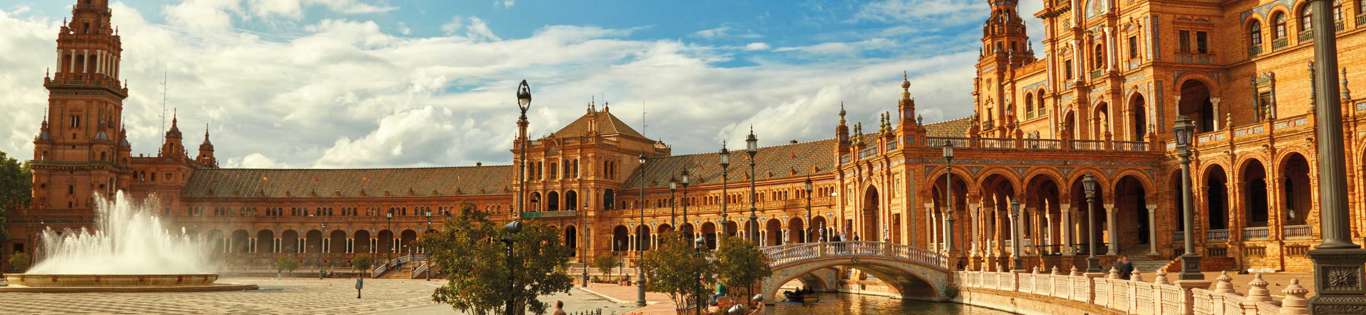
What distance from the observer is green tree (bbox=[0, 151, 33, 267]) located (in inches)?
4371

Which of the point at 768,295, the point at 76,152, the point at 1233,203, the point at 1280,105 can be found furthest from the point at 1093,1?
the point at 76,152

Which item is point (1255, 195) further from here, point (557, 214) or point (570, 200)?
point (570, 200)

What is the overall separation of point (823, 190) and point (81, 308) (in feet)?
215

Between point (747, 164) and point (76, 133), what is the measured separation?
65.8 m

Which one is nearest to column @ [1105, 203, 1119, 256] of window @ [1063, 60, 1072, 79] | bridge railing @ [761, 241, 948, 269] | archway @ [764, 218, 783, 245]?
bridge railing @ [761, 241, 948, 269]

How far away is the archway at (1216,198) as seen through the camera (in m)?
53.4

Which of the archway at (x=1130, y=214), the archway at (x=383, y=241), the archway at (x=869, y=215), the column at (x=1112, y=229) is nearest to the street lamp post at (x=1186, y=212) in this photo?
the column at (x=1112, y=229)

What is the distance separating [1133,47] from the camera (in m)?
58.9

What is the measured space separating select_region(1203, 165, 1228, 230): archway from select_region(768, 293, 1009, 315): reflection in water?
14.5 m

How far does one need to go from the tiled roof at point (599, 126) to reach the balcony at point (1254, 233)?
3083 inches

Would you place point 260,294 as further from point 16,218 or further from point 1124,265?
point 16,218

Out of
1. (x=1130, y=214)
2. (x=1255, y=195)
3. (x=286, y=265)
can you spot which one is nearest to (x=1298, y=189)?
(x=1255, y=195)

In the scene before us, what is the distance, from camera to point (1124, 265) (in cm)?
3762

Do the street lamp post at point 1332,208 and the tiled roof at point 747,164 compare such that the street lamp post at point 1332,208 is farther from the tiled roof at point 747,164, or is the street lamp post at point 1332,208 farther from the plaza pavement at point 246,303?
the tiled roof at point 747,164
